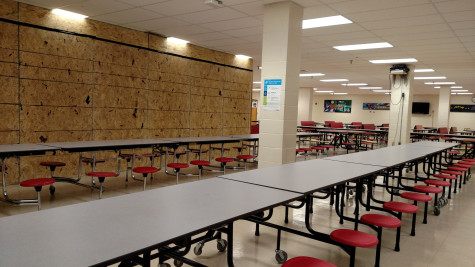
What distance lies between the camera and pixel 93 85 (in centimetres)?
605

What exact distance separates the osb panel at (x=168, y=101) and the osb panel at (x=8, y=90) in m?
2.46

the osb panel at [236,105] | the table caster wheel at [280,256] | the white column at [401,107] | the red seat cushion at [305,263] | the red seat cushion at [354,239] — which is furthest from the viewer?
the white column at [401,107]

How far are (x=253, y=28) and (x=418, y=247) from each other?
4.45 metres

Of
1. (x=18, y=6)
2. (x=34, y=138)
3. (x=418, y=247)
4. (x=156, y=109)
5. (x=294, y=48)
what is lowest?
(x=418, y=247)

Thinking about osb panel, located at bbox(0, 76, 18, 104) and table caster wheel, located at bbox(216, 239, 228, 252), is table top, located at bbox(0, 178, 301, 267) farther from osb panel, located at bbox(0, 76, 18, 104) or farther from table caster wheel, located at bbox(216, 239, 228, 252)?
osb panel, located at bbox(0, 76, 18, 104)

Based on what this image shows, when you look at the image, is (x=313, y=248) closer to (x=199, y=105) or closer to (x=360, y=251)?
(x=360, y=251)

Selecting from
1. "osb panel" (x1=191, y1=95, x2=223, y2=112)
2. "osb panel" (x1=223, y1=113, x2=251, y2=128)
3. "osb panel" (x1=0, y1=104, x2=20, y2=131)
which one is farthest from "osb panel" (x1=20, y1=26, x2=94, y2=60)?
"osb panel" (x1=223, y1=113, x2=251, y2=128)

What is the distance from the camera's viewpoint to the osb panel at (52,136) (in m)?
5.27

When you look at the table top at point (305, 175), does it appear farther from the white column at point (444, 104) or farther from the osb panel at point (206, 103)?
the white column at point (444, 104)

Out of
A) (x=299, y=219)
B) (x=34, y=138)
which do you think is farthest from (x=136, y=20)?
(x=299, y=219)

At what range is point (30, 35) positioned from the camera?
5219mm

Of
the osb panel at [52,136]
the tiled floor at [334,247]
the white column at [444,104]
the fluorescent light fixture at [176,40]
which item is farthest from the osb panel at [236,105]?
the white column at [444,104]

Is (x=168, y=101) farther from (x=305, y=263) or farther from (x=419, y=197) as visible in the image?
(x=305, y=263)

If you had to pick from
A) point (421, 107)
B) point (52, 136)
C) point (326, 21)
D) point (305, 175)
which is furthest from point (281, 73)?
point (421, 107)
